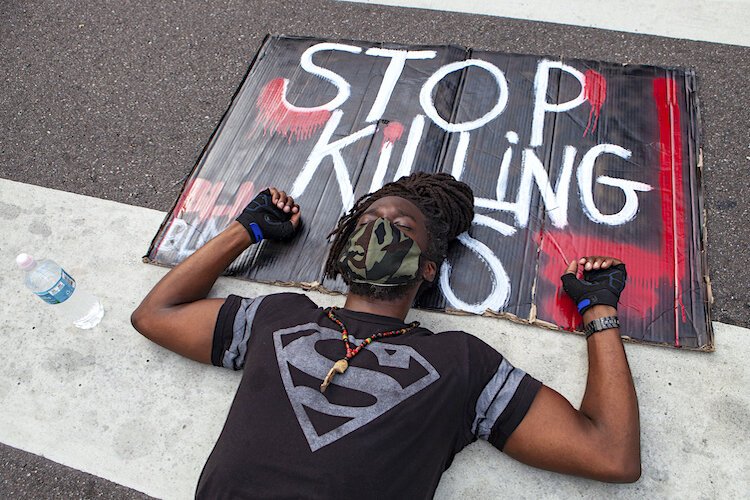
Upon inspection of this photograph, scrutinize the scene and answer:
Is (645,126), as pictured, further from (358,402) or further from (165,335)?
(165,335)

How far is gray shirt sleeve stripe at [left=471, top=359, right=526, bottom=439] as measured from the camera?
6.15 feet

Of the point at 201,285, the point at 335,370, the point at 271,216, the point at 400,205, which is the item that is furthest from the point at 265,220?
the point at 335,370

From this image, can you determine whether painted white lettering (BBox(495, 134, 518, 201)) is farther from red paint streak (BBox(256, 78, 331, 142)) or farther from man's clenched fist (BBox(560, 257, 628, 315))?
red paint streak (BBox(256, 78, 331, 142))

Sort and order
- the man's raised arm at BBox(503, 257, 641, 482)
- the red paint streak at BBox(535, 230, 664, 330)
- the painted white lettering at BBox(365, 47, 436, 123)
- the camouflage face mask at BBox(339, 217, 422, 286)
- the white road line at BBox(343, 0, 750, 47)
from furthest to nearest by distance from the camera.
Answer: the white road line at BBox(343, 0, 750, 47)
the painted white lettering at BBox(365, 47, 436, 123)
the red paint streak at BBox(535, 230, 664, 330)
the camouflage face mask at BBox(339, 217, 422, 286)
the man's raised arm at BBox(503, 257, 641, 482)

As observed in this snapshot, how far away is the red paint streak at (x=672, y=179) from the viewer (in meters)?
2.40

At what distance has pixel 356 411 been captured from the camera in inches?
65.7

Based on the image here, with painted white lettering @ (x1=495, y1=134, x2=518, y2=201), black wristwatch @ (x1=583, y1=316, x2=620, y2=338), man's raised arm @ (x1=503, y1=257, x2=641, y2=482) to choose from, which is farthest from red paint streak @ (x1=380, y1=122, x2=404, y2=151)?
man's raised arm @ (x1=503, y1=257, x2=641, y2=482)

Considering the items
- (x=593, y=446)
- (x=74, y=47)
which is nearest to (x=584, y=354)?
(x=593, y=446)

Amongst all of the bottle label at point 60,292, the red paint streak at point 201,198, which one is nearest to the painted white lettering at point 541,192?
the red paint streak at point 201,198

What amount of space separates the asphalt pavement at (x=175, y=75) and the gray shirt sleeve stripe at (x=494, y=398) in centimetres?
118

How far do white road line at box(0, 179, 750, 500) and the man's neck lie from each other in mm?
402

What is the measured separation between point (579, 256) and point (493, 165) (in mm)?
584

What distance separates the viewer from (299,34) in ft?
11.1

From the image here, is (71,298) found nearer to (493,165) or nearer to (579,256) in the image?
(493,165)
